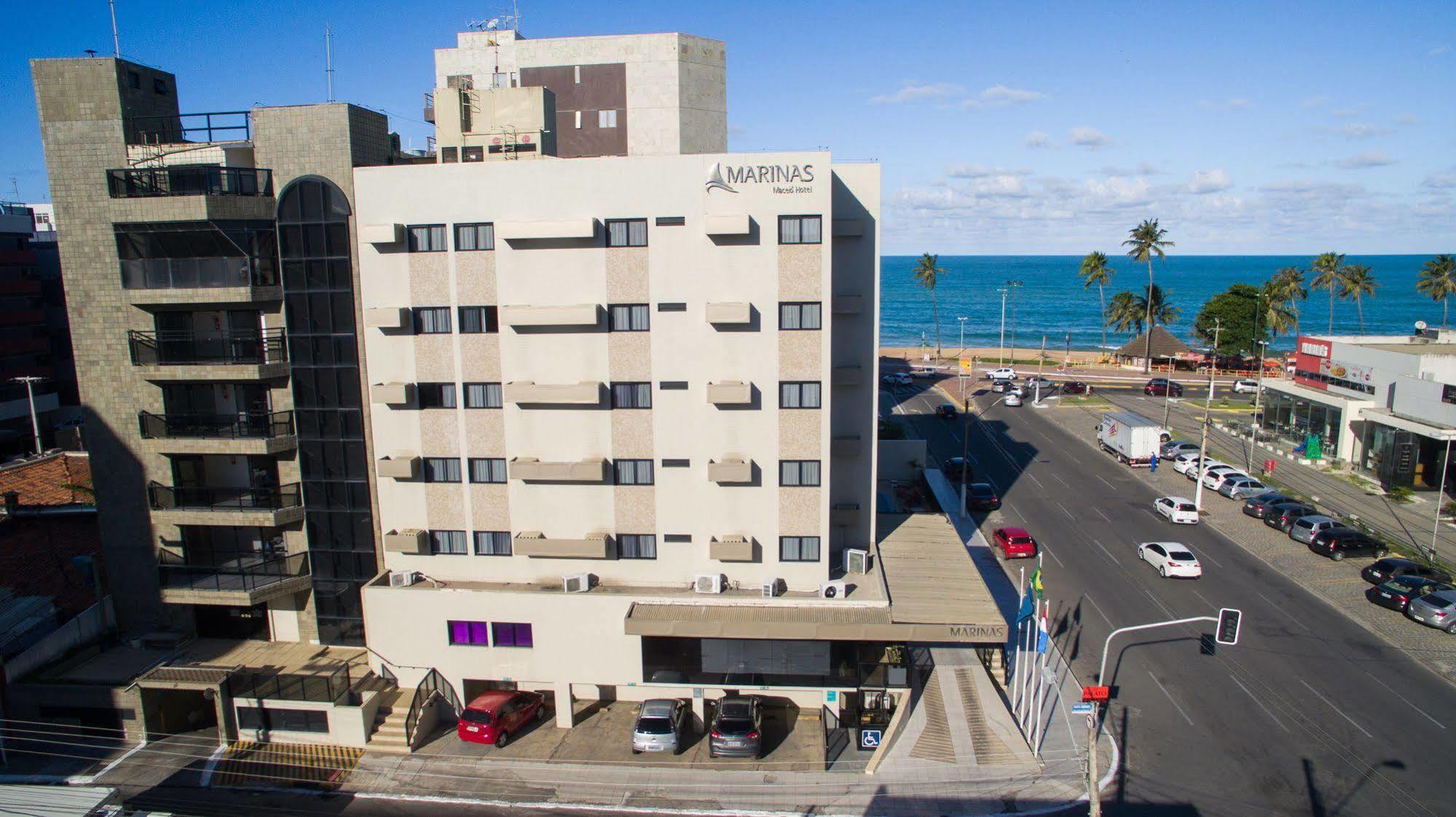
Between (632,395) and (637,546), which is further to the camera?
(637,546)

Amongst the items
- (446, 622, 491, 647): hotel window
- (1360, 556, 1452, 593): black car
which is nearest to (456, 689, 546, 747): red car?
(446, 622, 491, 647): hotel window

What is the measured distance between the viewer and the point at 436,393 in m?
33.8

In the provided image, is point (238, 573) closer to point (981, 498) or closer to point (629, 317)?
point (629, 317)

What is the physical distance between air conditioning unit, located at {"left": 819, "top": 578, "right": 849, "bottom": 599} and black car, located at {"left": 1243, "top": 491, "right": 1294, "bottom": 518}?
119 ft

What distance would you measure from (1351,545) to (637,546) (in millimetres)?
41803

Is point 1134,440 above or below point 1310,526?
above

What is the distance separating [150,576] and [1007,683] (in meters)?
38.7

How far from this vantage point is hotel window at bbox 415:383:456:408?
33.8 m

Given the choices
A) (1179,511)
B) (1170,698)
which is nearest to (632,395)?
(1170,698)

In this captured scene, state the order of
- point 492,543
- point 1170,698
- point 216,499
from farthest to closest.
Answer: point 216,499
point 492,543
point 1170,698

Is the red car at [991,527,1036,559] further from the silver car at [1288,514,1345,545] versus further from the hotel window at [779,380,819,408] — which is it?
the hotel window at [779,380,819,408]

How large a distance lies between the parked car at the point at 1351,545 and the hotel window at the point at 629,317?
139 feet

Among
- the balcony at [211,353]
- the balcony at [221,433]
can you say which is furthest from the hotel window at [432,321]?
the balcony at [221,433]

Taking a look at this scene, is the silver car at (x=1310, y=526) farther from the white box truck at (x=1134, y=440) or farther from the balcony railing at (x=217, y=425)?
the balcony railing at (x=217, y=425)
